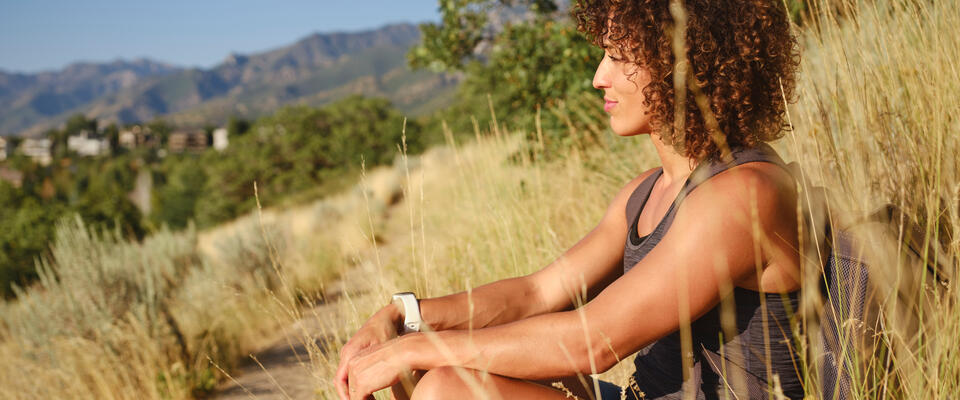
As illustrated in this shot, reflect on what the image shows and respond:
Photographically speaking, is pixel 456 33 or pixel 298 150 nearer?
pixel 456 33

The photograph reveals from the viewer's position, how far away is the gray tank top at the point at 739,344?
1.20 metres

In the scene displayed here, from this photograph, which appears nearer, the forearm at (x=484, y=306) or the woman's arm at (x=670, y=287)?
the woman's arm at (x=670, y=287)

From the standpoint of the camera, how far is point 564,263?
1.71 metres

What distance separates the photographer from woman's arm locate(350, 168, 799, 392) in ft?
3.50

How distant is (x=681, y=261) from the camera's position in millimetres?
1067

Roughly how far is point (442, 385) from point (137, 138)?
143130mm

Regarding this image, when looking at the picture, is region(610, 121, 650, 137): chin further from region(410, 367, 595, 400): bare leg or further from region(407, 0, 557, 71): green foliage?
region(407, 0, 557, 71): green foliage

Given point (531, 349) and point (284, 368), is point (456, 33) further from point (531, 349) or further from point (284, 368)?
point (531, 349)

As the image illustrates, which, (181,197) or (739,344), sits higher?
(739,344)

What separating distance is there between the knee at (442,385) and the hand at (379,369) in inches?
3.2

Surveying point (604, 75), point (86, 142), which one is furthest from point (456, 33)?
point (86, 142)

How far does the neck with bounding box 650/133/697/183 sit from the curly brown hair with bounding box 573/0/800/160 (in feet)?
0.12

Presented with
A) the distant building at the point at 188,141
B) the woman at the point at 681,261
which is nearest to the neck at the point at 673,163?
the woman at the point at 681,261

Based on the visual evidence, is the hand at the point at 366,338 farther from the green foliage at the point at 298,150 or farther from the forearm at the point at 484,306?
the green foliage at the point at 298,150
